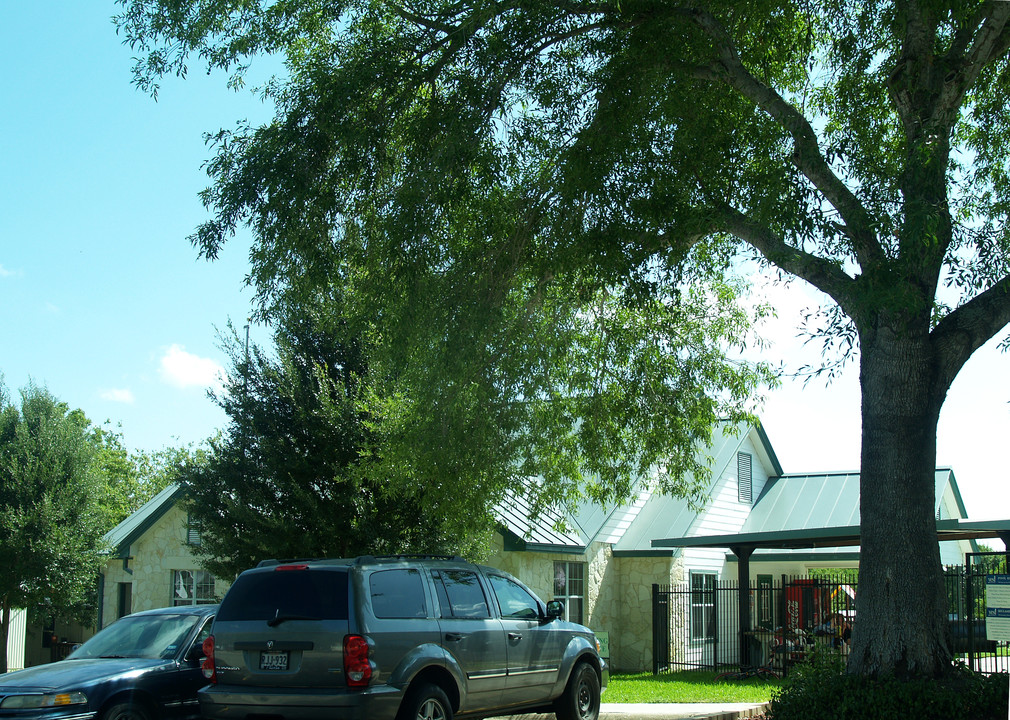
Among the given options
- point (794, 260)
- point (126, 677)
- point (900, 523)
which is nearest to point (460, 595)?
point (126, 677)

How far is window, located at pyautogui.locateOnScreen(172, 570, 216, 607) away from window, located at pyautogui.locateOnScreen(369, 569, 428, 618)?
16.3 m

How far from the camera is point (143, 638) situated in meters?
11.0

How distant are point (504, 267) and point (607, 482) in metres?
4.21

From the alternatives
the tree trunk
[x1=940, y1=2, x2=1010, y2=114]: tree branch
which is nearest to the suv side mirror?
the tree trunk

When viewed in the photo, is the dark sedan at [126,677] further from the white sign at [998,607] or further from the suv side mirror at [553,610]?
the white sign at [998,607]

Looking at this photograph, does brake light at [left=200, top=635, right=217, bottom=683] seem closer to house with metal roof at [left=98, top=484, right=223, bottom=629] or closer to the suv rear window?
the suv rear window

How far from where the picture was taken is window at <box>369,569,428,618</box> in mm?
8922

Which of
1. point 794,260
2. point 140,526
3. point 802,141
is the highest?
point 802,141

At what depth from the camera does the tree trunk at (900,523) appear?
966 cm

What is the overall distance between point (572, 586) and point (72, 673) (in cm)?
1391

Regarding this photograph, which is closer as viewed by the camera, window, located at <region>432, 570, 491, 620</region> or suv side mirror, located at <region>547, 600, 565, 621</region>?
window, located at <region>432, 570, 491, 620</region>

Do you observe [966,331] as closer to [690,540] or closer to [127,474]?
[690,540]

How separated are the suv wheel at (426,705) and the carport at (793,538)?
11.4m

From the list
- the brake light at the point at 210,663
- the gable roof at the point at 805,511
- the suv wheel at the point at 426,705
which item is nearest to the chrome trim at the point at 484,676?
the suv wheel at the point at 426,705
